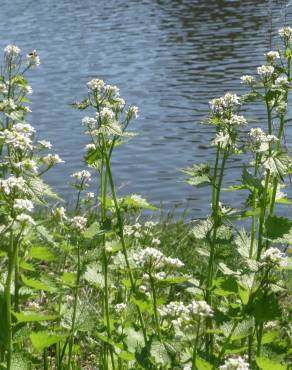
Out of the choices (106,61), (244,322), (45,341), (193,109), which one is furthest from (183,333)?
(106,61)

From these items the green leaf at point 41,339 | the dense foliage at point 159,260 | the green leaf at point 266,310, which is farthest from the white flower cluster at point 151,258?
the green leaf at point 41,339

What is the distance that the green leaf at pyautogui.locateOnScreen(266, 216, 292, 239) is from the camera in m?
3.54

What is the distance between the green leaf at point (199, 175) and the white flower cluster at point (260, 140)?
24cm

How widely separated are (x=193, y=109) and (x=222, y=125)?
555 inches

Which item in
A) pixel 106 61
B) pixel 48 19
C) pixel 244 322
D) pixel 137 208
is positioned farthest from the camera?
pixel 48 19

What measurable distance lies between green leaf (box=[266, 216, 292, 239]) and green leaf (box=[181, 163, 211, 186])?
0.32 m

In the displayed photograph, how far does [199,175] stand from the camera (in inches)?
147

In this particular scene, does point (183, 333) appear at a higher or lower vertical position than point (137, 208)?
lower

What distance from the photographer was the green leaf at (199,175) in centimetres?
367

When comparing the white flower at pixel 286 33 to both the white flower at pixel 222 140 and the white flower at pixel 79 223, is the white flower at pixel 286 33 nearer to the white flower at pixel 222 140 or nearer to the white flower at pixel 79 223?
the white flower at pixel 222 140

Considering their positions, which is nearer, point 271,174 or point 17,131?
point 17,131

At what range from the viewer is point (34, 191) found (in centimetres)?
310

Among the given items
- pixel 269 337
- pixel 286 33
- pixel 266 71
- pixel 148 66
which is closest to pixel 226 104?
pixel 266 71

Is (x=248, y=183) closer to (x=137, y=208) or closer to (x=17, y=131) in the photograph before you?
(x=137, y=208)
